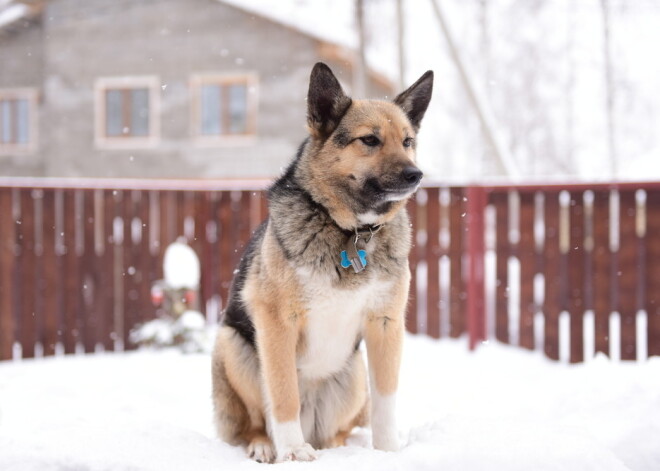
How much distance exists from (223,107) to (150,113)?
1.93 metres

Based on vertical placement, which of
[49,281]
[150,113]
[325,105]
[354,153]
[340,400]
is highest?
[150,113]

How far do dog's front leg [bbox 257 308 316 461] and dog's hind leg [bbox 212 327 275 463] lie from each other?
0.20 metres

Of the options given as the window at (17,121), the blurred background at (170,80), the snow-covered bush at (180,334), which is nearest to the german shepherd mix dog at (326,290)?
the snow-covered bush at (180,334)

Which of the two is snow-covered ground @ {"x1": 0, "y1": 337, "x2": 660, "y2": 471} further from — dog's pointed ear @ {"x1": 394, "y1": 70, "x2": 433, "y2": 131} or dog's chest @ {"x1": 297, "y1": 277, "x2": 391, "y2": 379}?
dog's pointed ear @ {"x1": 394, "y1": 70, "x2": 433, "y2": 131}

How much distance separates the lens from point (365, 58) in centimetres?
1236

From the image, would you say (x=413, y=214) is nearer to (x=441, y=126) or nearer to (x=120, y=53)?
(x=120, y=53)

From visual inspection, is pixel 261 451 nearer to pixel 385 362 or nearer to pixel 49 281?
pixel 385 362

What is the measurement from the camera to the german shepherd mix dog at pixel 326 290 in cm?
233

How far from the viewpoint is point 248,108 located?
14.2m

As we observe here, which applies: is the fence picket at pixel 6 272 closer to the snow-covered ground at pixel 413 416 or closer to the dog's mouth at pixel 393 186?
the snow-covered ground at pixel 413 416

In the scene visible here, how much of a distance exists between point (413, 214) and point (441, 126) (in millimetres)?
23424

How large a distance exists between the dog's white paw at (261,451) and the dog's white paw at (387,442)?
0.47m

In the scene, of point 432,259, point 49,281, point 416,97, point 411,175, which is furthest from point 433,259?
point 49,281

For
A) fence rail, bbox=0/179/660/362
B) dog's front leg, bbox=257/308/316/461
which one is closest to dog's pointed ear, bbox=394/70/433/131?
dog's front leg, bbox=257/308/316/461
